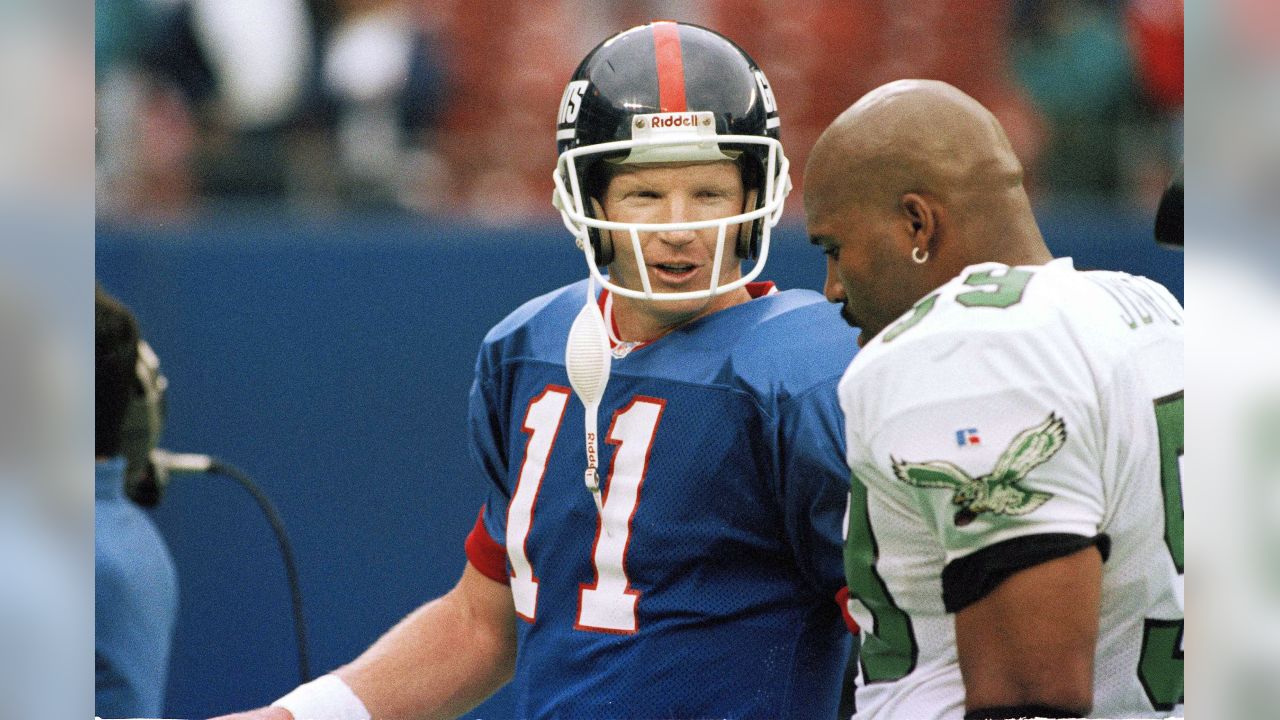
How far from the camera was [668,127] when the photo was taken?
161 cm

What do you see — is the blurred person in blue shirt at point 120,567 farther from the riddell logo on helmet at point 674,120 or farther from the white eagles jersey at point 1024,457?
the white eagles jersey at point 1024,457

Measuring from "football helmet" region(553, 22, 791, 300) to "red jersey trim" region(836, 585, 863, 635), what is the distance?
0.30 metres

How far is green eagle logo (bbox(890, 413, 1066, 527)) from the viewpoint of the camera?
1139mm

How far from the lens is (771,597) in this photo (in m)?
1.57

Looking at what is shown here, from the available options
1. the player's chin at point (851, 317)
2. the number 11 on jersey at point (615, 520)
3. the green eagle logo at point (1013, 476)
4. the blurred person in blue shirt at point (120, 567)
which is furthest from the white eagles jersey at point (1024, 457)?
the blurred person in blue shirt at point (120, 567)

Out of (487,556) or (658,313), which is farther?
(487,556)

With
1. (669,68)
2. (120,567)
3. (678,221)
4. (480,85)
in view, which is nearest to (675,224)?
(678,221)

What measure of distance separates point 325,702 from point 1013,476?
824 millimetres

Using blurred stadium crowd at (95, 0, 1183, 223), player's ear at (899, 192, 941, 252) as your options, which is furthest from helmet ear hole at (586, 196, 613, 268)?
blurred stadium crowd at (95, 0, 1183, 223)

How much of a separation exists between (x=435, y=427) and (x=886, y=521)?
7.83ft

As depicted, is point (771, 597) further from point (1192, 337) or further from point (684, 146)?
point (1192, 337)

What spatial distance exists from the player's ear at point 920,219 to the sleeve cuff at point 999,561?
27cm

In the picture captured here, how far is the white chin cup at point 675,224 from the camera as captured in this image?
1577 mm

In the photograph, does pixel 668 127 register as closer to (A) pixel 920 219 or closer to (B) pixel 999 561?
(A) pixel 920 219
